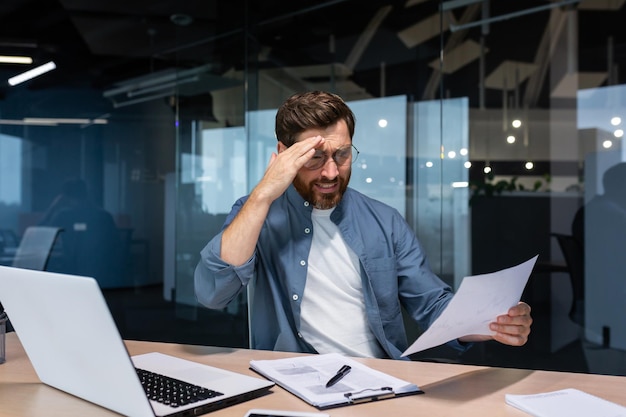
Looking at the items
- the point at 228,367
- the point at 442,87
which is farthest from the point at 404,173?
the point at 228,367

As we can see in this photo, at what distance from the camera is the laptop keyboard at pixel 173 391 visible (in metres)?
1.17

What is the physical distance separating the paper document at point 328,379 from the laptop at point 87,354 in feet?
0.26

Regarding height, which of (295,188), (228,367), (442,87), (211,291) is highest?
(442,87)

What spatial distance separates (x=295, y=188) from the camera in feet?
6.56

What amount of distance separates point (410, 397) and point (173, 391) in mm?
504

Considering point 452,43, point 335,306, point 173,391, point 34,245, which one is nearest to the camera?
point 173,391

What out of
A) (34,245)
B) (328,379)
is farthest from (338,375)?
(34,245)

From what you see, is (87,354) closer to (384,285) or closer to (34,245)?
(384,285)

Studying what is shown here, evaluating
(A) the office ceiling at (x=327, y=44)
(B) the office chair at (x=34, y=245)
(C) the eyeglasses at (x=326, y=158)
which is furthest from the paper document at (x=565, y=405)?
(B) the office chair at (x=34, y=245)

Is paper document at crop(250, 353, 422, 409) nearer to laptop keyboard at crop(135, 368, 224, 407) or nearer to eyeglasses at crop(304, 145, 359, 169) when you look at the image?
laptop keyboard at crop(135, 368, 224, 407)

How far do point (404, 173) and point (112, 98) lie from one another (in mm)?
2391

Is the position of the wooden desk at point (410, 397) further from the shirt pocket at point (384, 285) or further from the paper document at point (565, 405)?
the shirt pocket at point (384, 285)

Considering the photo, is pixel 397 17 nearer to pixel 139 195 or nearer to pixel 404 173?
pixel 404 173

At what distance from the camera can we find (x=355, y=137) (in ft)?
13.6
